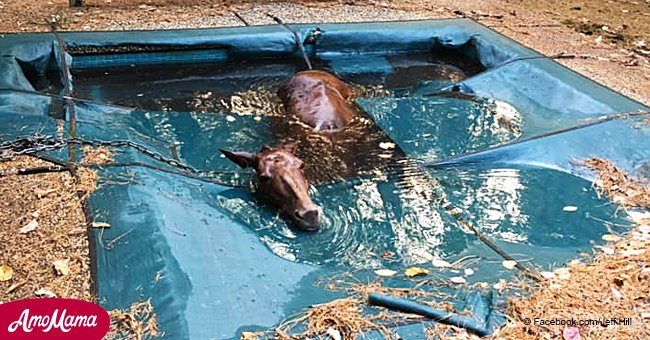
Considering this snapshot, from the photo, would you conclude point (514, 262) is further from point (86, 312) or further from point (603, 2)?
point (603, 2)

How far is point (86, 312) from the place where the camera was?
10.7ft

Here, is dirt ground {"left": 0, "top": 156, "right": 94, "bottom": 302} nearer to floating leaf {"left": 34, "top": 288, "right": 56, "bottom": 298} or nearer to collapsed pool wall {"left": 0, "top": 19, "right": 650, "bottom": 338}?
floating leaf {"left": 34, "top": 288, "right": 56, "bottom": 298}

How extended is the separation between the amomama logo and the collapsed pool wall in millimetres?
158

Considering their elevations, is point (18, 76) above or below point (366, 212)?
above

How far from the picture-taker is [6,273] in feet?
11.7

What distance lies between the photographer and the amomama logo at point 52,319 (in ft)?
10.3

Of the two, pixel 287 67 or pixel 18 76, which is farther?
pixel 287 67

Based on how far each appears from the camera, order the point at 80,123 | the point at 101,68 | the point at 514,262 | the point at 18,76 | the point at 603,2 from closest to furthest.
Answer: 1. the point at 514,262
2. the point at 80,123
3. the point at 18,76
4. the point at 101,68
5. the point at 603,2

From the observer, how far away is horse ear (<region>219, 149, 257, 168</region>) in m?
4.82

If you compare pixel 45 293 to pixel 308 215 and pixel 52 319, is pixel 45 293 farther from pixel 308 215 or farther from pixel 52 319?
pixel 308 215

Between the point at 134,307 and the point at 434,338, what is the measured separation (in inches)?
58.7

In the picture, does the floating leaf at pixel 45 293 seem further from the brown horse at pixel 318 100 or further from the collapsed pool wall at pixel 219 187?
the brown horse at pixel 318 100

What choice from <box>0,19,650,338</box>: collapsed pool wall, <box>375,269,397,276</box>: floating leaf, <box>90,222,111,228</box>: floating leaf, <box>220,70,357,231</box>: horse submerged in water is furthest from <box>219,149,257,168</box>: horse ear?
<box>375,269,397,276</box>: floating leaf

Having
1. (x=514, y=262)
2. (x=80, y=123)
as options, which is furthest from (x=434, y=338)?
(x=80, y=123)
